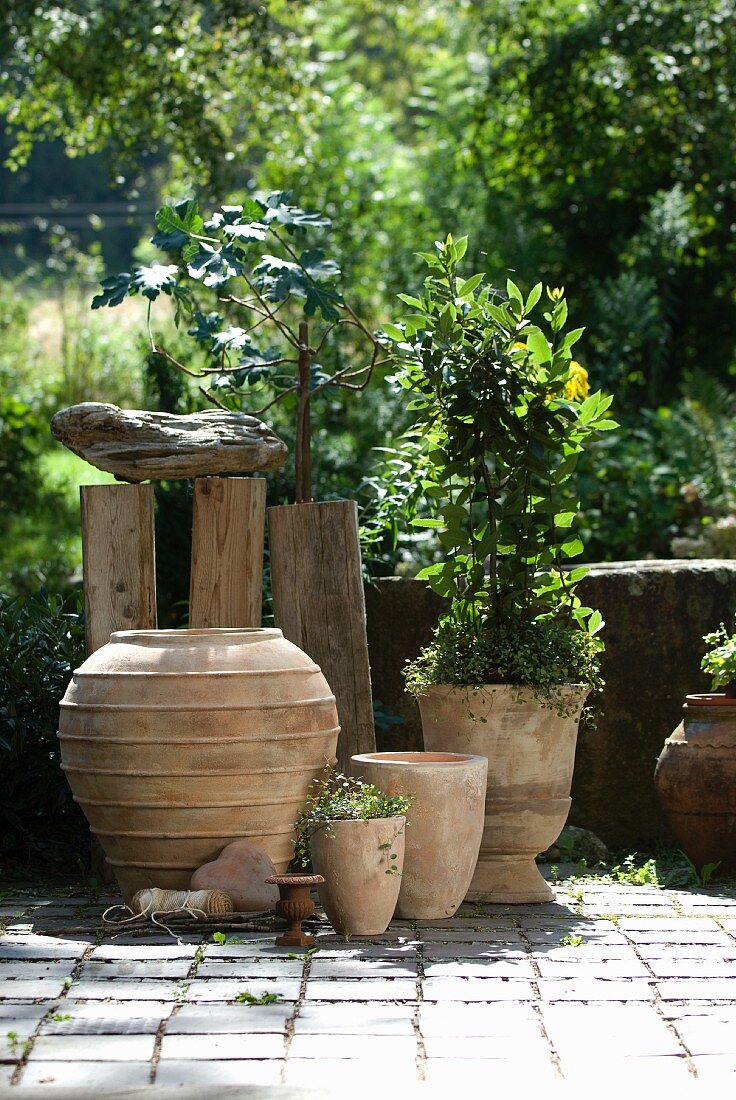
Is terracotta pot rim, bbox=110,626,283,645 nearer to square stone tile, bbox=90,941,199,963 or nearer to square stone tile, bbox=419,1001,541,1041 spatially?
square stone tile, bbox=90,941,199,963

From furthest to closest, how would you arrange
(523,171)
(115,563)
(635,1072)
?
1. (523,171)
2. (115,563)
3. (635,1072)

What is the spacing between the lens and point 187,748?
3832 millimetres

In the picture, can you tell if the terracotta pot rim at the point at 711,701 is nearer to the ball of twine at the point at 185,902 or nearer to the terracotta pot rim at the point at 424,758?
the terracotta pot rim at the point at 424,758

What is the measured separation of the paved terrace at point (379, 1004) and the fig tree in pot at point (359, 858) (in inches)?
3.0

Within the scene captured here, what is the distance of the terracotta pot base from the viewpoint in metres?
4.29

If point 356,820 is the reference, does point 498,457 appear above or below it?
above

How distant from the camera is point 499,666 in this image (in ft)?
14.1

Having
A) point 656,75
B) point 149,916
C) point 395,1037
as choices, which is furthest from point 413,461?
point 656,75

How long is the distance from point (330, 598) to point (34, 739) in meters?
1.20

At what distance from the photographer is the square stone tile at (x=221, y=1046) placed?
2600 millimetres

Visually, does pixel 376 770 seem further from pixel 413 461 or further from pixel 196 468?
pixel 413 461

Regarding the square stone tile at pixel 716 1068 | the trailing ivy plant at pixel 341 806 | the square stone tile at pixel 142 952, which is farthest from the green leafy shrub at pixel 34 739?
the square stone tile at pixel 716 1068

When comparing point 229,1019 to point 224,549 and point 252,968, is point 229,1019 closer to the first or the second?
point 252,968

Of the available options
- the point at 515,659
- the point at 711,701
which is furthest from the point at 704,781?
the point at 515,659
